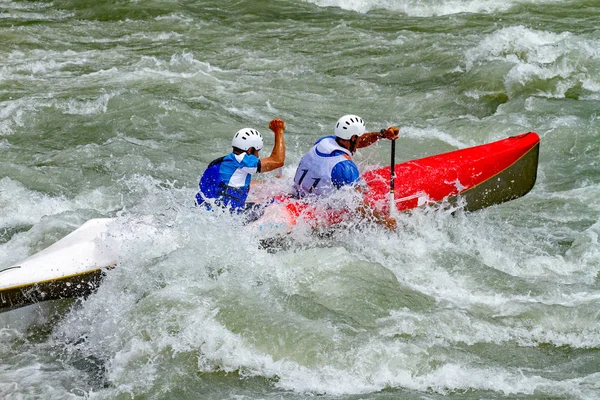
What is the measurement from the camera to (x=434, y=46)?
1228cm

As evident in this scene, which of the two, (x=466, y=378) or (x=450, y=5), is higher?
(x=450, y=5)

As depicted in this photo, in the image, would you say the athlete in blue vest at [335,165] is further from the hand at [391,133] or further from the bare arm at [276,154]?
the bare arm at [276,154]

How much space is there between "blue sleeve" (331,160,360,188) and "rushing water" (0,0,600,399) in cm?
46

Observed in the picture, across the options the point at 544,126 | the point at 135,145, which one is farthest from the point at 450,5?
the point at 135,145

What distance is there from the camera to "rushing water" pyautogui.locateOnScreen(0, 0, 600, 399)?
4945 millimetres

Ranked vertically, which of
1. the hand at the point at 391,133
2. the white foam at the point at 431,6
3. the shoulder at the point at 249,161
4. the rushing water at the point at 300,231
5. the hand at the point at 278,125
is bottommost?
the rushing water at the point at 300,231

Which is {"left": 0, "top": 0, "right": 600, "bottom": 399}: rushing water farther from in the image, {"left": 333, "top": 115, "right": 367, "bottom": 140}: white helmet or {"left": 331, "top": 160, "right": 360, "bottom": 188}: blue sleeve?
{"left": 333, "top": 115, "right": 367, "bottom": 140}: white helmet

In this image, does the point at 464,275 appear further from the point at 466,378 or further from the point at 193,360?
the point at 193,360

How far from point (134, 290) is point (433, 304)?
2.11 meters

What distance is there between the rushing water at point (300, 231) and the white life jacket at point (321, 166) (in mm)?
382

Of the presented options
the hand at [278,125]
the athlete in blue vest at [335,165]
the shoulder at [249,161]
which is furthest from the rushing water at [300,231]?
the hand at [278,125]

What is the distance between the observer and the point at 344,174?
6504mm

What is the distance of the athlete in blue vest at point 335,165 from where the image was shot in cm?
653

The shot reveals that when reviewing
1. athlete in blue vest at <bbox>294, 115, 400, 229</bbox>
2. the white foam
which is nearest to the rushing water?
the white foam
